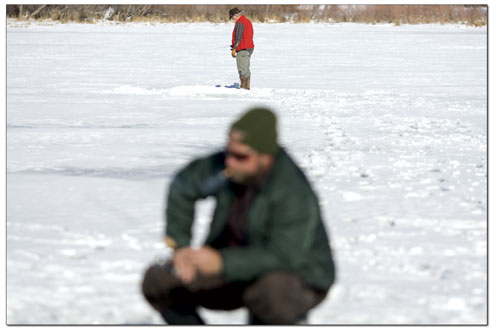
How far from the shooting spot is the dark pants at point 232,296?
2.81 m

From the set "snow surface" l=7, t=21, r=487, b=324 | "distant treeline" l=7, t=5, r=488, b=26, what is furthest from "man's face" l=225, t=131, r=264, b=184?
"distant treeline" l=7, t=5, r=488, b=26

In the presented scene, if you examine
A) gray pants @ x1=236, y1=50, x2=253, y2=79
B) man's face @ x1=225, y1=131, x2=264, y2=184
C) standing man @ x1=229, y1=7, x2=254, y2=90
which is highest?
standing man @ x1=229, y1=7, x2=254, y2=90

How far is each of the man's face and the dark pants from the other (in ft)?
1.11

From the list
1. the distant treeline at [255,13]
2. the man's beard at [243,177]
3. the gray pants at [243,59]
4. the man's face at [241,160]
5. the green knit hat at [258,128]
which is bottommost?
the man's beard at [243,177]

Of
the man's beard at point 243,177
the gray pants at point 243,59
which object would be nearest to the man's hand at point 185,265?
the man's beard at point 243,177

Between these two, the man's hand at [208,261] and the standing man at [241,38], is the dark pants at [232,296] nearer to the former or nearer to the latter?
the man's hand at [208,261]

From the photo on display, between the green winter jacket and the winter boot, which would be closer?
the green winter jacket

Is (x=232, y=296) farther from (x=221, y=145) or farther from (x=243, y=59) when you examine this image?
(x=243, y=59)

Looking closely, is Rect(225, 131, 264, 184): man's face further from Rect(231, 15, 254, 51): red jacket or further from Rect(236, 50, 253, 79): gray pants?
Rect(236, 50, 253, 79): gray pants

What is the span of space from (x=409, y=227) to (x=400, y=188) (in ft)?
3.80

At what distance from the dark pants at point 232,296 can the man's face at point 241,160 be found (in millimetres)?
337

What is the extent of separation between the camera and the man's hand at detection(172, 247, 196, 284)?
278 centimetres

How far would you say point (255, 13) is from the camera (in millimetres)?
41750

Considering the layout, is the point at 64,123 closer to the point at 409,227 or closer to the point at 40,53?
the point at 409,227
